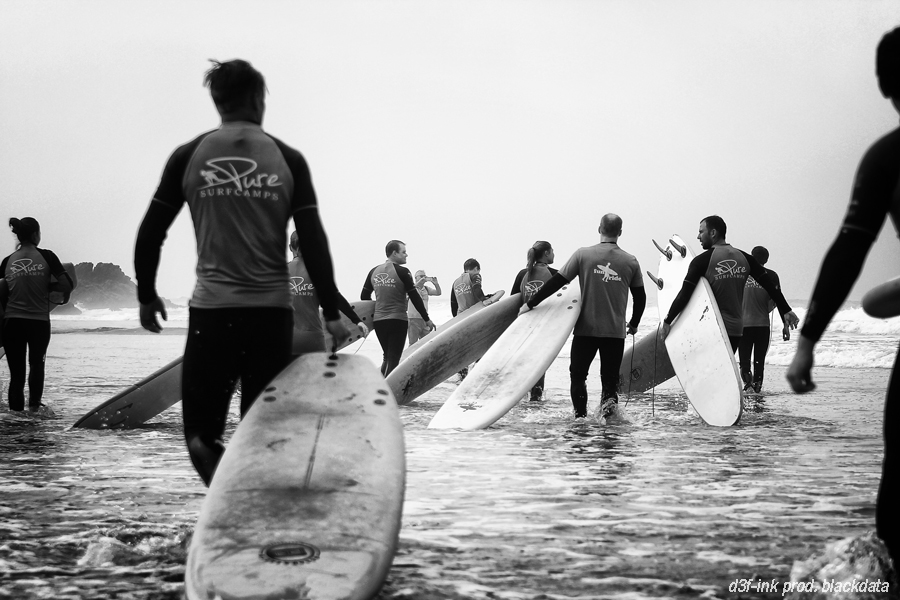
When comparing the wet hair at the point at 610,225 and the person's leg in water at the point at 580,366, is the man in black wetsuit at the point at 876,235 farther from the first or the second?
the wet hair at the point at 610,225

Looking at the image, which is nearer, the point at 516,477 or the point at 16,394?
the point at 516,477

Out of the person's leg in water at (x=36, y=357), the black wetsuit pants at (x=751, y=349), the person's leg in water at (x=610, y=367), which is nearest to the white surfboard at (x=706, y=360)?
the person's leg in water at (x=610, y=367)

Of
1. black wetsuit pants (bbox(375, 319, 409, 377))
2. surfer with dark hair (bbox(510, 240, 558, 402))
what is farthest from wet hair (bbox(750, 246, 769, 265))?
black wetsuit pants (bbox(375, 319, 409, 377))

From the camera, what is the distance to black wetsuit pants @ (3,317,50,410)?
280 inches

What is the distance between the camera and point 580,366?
22.5 ft

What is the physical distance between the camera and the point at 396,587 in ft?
8.13

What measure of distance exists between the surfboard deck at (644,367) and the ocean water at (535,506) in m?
2.03

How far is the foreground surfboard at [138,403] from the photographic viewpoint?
254 inches

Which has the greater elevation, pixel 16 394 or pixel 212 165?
pixel 212 165

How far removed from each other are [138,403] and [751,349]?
6.46 m

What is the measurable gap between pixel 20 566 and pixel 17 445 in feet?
10.3

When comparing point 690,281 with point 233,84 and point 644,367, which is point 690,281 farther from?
point 233,84

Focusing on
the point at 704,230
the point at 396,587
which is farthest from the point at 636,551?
the point at 704,230

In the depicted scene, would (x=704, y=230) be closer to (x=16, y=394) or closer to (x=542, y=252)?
(x=542, y=252)
